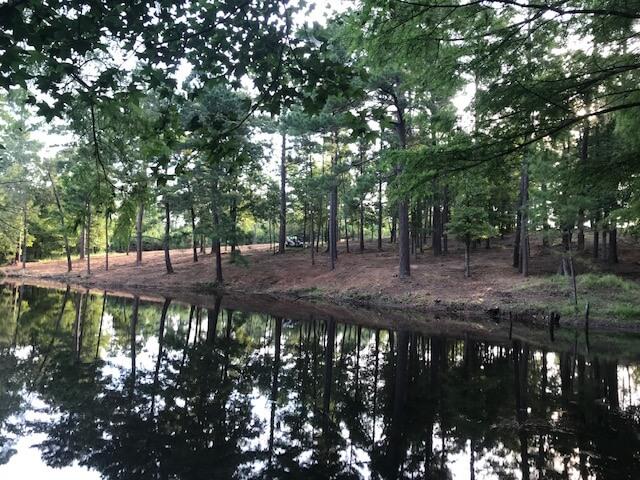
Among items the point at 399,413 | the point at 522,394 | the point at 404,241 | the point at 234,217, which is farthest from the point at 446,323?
the point at 234,217

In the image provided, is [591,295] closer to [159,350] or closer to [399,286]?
[399,286]

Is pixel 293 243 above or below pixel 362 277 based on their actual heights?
above

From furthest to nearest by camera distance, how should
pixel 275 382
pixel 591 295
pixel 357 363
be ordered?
1. pixel 591 295
2. pixel 357 363
3. pixel 275 382

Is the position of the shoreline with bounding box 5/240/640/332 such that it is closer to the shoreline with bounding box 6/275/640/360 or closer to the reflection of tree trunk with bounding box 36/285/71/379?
the shoreline with bounding box 6/275/640/360

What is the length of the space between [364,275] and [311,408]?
61.4 ft

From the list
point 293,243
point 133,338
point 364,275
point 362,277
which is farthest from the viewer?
point 293,243

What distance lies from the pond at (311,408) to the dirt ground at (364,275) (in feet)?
25.2

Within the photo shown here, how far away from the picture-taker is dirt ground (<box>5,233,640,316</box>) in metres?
21.8

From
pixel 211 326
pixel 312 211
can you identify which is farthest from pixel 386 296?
pixel 312 211

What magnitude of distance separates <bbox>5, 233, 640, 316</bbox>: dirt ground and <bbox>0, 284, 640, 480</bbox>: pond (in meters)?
7.67

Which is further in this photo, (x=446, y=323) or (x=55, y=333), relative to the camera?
(x=446, y=323)

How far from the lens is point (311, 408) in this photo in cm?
779

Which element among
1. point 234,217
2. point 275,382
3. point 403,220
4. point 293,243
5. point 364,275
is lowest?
point 275,382

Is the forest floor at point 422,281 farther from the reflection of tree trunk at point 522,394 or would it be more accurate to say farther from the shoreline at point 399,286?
the reflection of tree trunk at point 522,394
